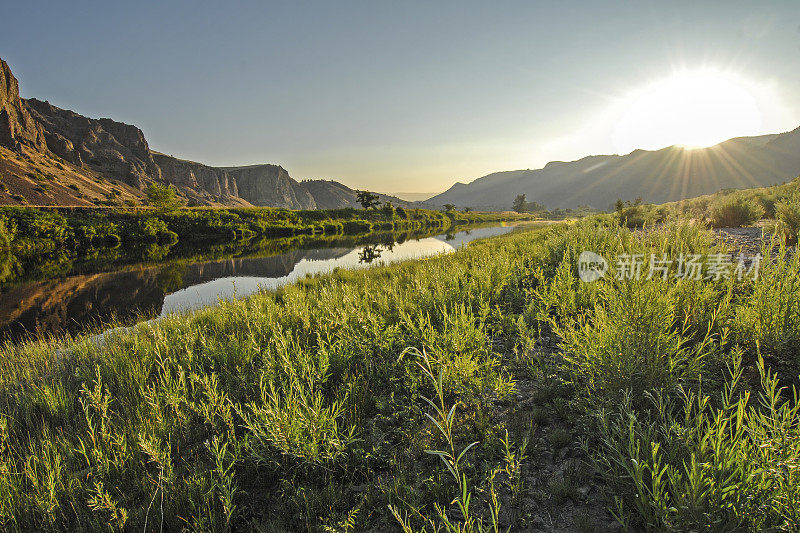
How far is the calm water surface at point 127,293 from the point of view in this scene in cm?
1066

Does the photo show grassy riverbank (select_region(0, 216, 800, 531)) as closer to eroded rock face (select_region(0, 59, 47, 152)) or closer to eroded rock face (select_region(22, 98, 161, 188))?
eroded rock face (select_region(0, 59, 47, 152))

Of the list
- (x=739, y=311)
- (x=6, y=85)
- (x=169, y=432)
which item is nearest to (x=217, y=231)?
(x=169, y=432)

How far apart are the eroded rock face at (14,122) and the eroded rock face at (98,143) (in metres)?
8.99

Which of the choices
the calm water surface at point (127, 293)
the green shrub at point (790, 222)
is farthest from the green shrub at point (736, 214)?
the calm water surface at point (127, 293)

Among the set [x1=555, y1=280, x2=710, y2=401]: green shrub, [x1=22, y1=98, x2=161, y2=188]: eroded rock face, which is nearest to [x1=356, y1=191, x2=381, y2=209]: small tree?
Result: [x1=555, y1=280, x2=710, y2=401]: green shrub

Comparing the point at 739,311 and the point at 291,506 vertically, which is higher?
the point at 739,311

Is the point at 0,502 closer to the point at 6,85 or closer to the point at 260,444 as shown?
the point at 260,444

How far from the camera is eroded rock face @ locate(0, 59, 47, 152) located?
96938mm

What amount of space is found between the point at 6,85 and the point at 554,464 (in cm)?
18580

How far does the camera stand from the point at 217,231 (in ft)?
150

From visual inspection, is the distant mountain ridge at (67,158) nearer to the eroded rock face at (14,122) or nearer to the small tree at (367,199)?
the eroded rock face at (14,122)

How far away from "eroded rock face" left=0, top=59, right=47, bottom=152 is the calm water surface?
425 feet

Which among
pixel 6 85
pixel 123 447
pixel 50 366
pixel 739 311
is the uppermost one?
pixel 6 85

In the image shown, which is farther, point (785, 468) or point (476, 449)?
point (476, 449)
